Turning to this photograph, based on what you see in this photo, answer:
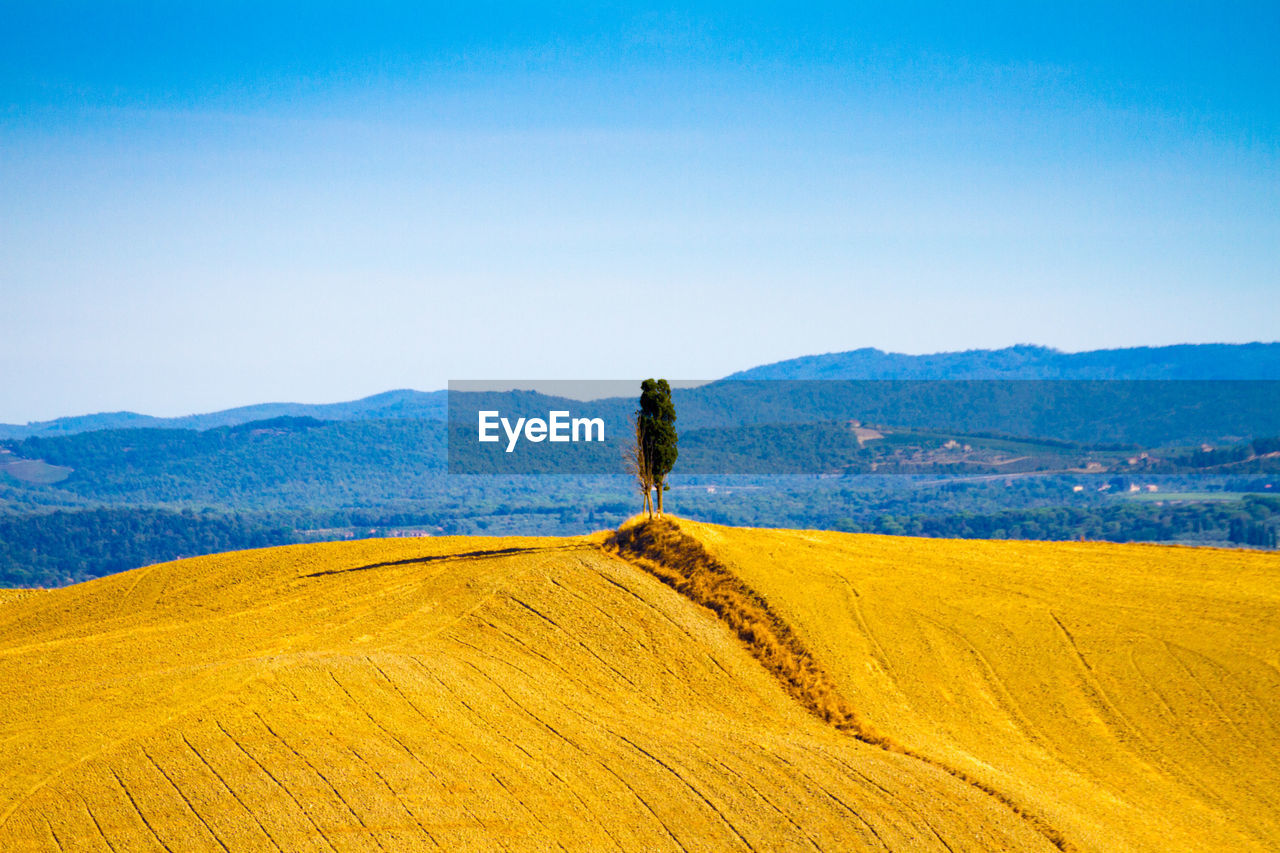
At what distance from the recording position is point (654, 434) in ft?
172

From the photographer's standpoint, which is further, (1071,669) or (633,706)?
(1071,669)

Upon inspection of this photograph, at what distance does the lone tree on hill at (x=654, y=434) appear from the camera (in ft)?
172

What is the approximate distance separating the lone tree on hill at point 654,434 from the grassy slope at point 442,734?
5.47 metres

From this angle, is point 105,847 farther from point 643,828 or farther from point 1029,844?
point 1029,844

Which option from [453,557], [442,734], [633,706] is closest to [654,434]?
[453,557]

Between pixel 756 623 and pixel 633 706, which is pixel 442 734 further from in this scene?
pixel 756 623

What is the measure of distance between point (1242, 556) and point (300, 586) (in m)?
51.0

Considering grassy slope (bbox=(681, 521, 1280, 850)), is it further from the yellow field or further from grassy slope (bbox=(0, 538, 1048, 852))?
grassy slope (bbox=(0, 538, 1048, 852))

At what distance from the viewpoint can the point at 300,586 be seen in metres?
51.8

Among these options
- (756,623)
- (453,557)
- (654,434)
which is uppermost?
(654,434)

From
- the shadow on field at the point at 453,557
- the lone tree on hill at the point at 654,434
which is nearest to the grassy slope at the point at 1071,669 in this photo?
the lone tree on hill at the point at 654,434

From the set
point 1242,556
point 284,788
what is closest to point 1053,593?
point 1242,556

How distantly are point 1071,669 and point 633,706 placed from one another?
17.9 m

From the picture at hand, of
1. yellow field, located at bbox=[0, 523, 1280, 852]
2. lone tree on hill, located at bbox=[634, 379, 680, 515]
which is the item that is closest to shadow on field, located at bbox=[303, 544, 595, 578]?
yellow field, located at bbox=[0, 523, 1280, 852]
